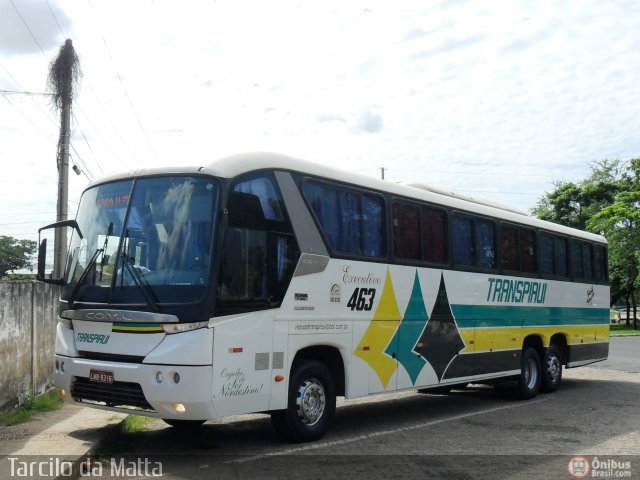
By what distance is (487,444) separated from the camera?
891 centimetres

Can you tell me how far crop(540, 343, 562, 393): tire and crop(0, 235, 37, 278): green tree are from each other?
4587cm

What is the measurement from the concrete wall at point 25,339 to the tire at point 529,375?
8591 millimetres

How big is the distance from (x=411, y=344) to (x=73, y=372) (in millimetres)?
4814

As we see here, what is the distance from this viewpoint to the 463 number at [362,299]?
939cm

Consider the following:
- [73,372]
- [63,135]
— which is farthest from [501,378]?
[63,135]

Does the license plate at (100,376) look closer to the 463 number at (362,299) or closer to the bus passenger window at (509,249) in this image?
the 463 number at (362,299)

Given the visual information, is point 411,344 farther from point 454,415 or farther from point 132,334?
point 132,334

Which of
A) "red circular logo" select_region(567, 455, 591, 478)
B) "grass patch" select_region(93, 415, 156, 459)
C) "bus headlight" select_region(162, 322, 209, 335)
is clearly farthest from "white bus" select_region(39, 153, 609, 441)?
"red circular logo" select_region(567, 455, 591, 478)

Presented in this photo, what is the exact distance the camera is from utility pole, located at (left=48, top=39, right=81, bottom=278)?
1891 centimetres

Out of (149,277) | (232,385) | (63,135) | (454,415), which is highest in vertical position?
(63,135)

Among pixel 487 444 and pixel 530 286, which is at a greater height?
pixel 530 286

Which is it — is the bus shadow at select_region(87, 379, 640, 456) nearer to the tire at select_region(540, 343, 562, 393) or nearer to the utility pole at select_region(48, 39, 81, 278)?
the tire at select_region(540, 343, 562, 393)

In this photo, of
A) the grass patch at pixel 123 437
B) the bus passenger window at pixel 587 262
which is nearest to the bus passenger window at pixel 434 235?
the grass patch at pixel 123 437

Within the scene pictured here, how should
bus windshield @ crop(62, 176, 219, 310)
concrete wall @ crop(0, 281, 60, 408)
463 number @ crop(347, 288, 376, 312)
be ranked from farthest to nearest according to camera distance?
concrete wall @ crop(0, 281, 60, 408) < 463 number @ crop(347, 288, 376, 312) < bus windshield @ crop(62, 176, 219, 310)
